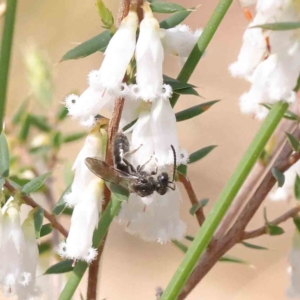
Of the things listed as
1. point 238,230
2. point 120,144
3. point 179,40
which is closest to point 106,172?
point 120,144

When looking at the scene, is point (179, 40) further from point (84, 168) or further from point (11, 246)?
point (11, 246)

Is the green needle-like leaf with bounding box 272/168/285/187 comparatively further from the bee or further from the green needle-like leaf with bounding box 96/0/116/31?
A: the green needle-like leaf with bounding box 96/0/116/31

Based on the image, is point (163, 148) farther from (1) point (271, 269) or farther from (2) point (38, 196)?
(1) point (271, 269)

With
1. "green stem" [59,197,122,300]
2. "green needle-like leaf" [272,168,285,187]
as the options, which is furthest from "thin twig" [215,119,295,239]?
"green stem" [59,197,122,300]

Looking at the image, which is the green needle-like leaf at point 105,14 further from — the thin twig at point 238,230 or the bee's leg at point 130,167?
the thin twig at point 238,230

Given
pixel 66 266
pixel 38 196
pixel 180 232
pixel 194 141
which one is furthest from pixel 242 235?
pixel 194 141

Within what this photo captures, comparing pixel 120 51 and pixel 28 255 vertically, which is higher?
pixel 120 51
